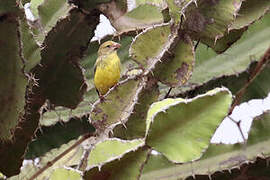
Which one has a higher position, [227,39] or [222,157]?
[227,39]

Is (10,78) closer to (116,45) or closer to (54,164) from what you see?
(54,164)

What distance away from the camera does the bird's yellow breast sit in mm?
2465

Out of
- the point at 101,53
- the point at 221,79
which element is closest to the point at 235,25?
the point at 221,79

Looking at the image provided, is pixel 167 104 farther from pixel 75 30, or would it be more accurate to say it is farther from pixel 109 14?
pixel 109 14

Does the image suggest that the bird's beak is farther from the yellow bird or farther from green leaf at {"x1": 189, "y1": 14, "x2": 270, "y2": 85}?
green leaf at {"x1": 189, "y1": 14, "x2": 270, "y2": 85}

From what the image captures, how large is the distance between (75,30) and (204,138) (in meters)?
0.77

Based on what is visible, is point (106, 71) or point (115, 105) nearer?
point (115, 105)

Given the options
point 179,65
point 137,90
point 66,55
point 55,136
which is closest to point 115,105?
point 137,90

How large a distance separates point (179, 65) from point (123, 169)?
1.44 ft

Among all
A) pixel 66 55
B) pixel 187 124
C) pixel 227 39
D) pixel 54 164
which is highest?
pixel 187 124

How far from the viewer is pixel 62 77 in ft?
6.42

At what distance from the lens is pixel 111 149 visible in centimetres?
130

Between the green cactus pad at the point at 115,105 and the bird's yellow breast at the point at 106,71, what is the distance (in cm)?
73

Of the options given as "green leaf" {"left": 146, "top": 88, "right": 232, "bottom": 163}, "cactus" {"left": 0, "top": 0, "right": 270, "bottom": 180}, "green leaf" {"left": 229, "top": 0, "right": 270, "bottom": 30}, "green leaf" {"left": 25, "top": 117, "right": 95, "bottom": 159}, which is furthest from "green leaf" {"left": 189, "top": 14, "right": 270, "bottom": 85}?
"green leaf" {"left": 146, "top": 88, "right": 232, "bottom": 163}
